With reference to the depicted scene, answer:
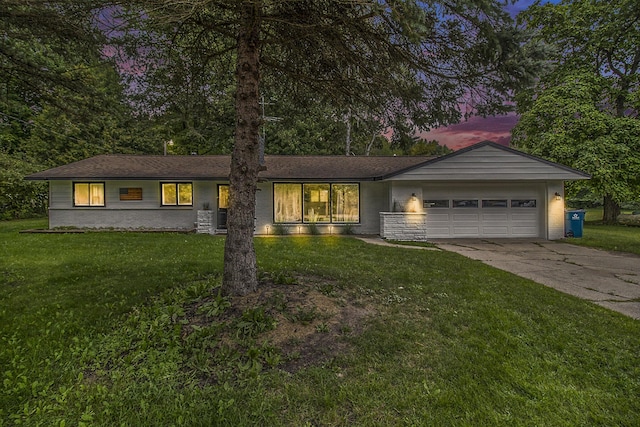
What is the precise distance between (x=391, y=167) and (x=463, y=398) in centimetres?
1232

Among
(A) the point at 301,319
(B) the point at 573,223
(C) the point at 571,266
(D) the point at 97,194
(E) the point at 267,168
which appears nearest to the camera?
(A) the point at 301,319

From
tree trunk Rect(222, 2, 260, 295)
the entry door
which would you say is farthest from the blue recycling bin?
the entry door

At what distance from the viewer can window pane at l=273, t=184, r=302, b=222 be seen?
42.9 feet

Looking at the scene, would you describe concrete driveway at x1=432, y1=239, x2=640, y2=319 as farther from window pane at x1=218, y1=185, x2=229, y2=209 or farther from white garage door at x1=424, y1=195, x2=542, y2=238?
window pane at x1=218, y1=185, x2=229, y2=209

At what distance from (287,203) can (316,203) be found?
47.3 inches

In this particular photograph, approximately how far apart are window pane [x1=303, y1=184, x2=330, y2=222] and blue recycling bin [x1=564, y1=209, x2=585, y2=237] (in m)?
8.92

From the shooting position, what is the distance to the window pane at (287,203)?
1309cm

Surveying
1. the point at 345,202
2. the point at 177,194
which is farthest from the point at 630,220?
the point at 177,194

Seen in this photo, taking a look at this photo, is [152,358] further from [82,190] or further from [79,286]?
[82,190]

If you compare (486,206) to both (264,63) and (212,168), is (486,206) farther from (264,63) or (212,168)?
(212,168)

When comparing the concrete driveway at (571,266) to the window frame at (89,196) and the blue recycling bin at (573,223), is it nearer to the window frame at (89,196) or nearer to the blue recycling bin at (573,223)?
the blue recycling bin at (573,223)

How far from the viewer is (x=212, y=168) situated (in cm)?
1354

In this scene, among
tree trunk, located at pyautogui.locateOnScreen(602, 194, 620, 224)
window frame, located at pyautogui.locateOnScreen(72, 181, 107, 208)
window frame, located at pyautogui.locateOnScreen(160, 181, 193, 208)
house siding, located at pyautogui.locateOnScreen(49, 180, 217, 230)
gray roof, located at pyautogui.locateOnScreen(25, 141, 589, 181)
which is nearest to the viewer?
gray roof, located at pyautogui.locateOnScreen(25, 141, 589, 181)

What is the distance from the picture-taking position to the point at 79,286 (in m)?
5.17
